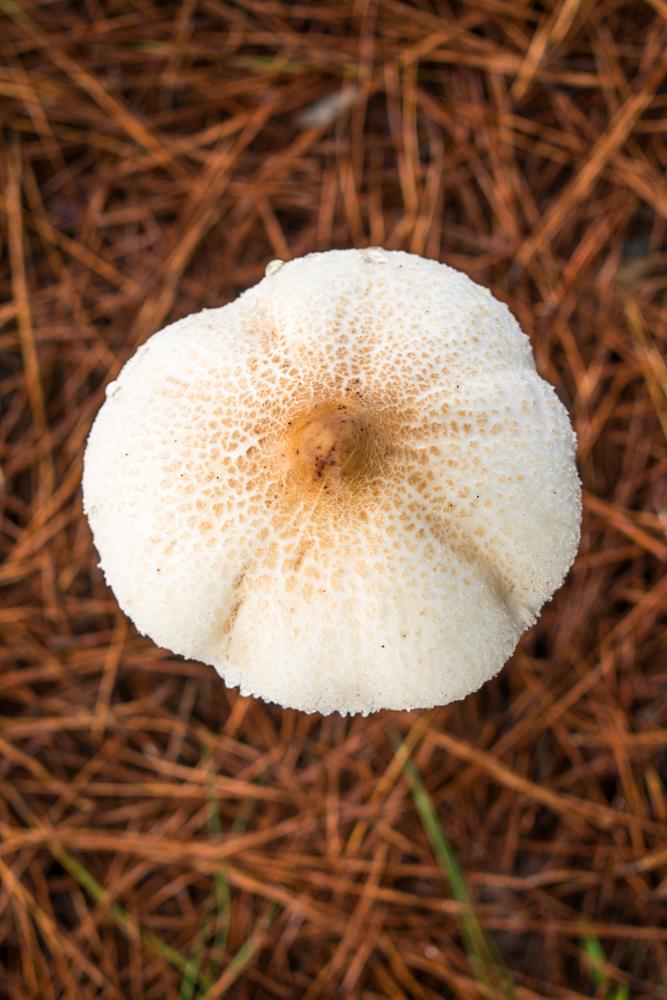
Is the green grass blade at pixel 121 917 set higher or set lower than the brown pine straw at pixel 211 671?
lower

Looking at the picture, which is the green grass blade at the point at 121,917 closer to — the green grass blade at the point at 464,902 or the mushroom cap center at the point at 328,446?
the green grass blade at the point at 464,902

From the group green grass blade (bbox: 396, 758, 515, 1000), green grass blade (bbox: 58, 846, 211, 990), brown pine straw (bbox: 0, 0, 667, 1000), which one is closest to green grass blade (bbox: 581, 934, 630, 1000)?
brown pine straw (bbox: 0, 0, 667, 1000)

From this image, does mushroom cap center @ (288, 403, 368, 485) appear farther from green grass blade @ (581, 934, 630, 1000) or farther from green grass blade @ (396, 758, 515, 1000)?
green grass blade @ (581, 934, 630, 1000)

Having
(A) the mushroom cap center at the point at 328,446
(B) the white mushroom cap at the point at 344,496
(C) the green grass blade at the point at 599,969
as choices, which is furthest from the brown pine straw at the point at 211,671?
(A) the mushroom cap center at the point at 328,446

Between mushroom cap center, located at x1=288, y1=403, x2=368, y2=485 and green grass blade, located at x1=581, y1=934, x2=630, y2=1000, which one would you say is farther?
green grass blade, located at x1=581, y1=934, x2=630, y2=1000

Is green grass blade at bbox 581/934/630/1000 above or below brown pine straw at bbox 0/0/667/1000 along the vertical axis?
below

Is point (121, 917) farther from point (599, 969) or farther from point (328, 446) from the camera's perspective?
point (328, 446)

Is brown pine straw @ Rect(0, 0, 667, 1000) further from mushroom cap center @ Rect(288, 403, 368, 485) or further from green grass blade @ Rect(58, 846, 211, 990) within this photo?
mushroom cap center @ Rect(288, 403, 368, 485)
